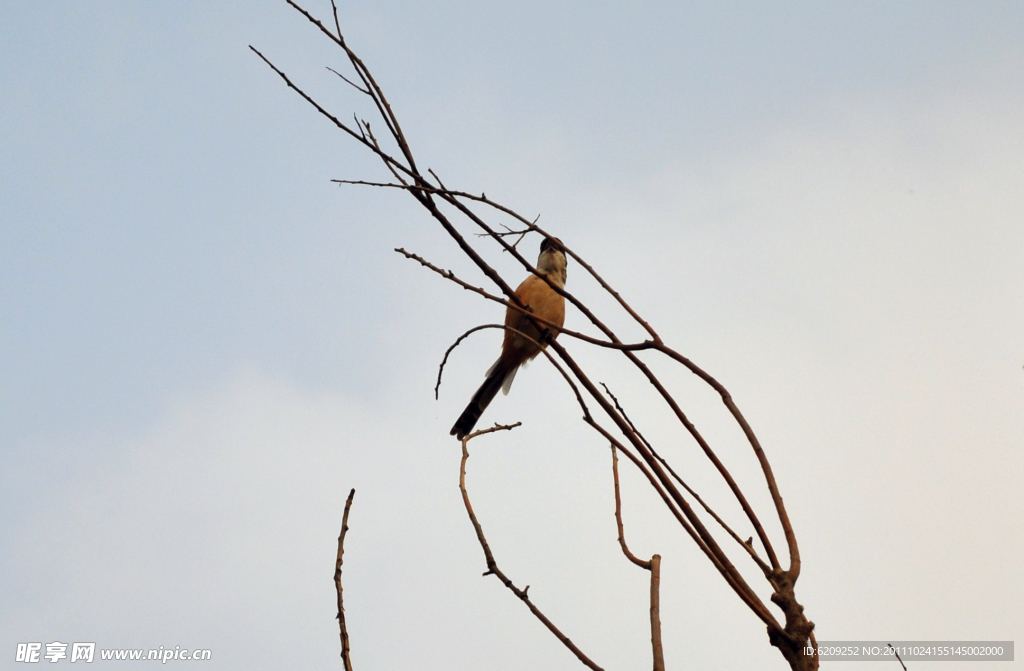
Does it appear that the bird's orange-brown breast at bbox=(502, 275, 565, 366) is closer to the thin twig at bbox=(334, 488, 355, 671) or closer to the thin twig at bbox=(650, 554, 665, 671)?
the thin twig at bbox=(334, 488, 355, 671)

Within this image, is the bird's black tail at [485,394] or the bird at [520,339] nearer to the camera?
the bird at [520,339]

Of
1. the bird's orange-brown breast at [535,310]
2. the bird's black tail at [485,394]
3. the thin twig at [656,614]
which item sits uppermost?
the bird's orange-brown breast at [535,310]

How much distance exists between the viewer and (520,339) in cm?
548

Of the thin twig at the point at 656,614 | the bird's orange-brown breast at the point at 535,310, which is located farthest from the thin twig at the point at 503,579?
the bird's orange-brown breast at the point at 535,310

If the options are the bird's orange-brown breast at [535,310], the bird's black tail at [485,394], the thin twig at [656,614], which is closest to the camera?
the thin twig at [656,614]

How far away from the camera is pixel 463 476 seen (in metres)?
1.64

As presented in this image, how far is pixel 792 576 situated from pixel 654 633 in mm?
221

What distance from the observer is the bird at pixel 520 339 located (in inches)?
214

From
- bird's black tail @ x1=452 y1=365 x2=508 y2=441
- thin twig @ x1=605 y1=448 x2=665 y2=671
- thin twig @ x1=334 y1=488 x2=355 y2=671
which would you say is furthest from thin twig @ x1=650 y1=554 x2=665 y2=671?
bird's black tail @ x1=452 y1=365 x2=508 y2=441

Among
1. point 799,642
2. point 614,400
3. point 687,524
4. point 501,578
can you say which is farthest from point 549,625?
point 614,400

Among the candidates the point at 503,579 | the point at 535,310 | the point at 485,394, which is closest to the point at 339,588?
the point at 503,579

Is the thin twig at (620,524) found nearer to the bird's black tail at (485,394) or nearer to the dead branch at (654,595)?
the dead branch at (654,595)

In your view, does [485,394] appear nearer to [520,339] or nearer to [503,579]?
[520,339]

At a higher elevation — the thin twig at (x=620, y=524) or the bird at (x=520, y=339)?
the bird at (x=520, y=339)
